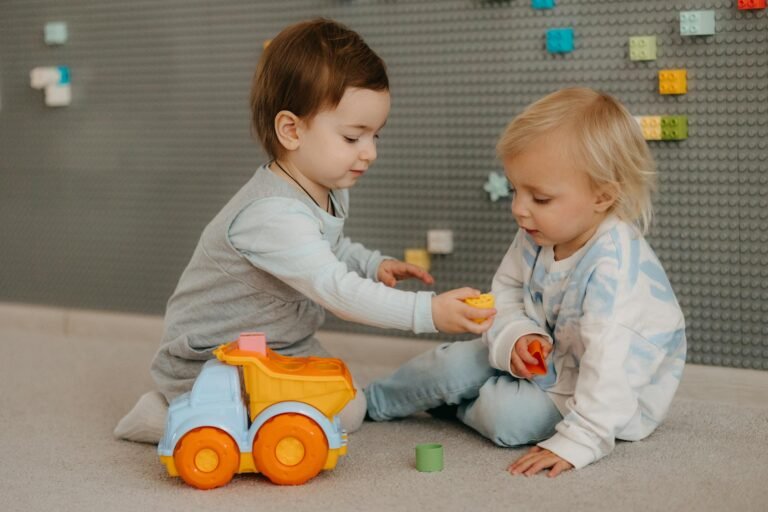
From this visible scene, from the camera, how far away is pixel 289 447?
1.19 m

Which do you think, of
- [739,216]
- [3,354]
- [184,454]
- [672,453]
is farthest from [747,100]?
[3,354]

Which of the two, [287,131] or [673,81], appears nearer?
[287,131]

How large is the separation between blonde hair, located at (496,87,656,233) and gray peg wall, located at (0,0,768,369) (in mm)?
254

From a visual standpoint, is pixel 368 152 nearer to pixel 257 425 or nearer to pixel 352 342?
pixel 257 425

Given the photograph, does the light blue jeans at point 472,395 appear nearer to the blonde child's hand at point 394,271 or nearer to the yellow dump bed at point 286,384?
the blonde child's hand at point 394,271

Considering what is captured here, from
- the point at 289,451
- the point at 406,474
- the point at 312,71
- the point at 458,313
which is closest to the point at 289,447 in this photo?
the point at 289,451

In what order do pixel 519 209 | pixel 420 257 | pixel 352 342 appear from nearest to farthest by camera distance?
pixel 519 209 < pixel 420 257 < pixel 352 342

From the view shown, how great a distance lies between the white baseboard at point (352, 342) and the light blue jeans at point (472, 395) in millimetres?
295

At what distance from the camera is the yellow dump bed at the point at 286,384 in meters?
1.20

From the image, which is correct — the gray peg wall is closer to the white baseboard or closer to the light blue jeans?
the white baseboard

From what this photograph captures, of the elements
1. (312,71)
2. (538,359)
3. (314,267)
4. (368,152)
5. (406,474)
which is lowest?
(406,474)

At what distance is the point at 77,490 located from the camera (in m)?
1.19

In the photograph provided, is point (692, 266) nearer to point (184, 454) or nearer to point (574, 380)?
point (574, 380)

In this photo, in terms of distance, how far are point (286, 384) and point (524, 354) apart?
1.04 ft
